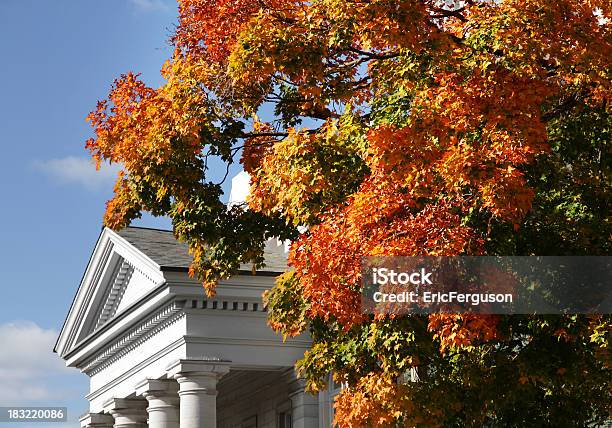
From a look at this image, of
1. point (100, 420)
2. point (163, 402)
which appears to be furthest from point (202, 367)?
point (100, 420)

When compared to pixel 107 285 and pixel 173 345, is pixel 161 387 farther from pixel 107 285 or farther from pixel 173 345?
pixel 107 285

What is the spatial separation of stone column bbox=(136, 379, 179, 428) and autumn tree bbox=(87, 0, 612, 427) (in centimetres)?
1048

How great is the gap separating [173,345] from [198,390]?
1.45 meters

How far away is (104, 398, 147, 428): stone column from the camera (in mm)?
31281

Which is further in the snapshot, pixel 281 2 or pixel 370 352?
pixel 281 2

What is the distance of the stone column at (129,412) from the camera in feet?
103

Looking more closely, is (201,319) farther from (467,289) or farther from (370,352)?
(467,289)

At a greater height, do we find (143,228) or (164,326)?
(143,228)

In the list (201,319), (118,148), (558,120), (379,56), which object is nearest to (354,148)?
(379,56)

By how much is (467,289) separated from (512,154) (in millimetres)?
1710

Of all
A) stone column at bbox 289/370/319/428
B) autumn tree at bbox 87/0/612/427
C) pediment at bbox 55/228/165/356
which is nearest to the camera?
autumn tree at bbox 87/0/612/427

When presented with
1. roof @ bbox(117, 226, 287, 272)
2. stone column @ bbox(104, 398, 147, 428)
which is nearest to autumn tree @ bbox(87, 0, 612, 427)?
roof @ bbox(117, 226, 287, 272)

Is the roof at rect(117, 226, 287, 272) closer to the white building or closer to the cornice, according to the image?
the white building

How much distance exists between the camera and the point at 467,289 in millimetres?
14414
